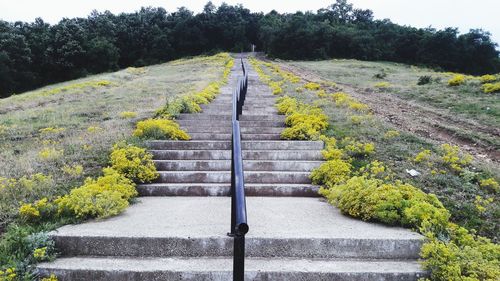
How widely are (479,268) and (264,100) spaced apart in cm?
1010

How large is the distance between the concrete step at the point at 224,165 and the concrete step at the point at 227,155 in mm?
340

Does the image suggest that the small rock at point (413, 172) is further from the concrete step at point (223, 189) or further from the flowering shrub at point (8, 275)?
the flowering shrub at point (8, 275)

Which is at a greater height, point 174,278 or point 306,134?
point 306,134

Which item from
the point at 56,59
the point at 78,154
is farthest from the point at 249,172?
the point at 56,59

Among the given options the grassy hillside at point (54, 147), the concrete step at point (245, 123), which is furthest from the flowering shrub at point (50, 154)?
the concrete step at point (245, 123)

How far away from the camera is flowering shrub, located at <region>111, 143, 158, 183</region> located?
6.08 meters

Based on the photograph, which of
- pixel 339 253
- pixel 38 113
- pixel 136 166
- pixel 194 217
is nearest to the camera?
pixel 339 253

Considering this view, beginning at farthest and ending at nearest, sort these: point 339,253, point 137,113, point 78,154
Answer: point 137,113
point 78,154
point 339,253

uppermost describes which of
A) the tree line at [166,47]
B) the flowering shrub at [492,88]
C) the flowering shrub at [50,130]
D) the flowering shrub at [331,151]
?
the tree line at [166,47]

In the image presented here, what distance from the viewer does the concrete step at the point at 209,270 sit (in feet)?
12.2

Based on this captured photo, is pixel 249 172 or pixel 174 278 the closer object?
pixel 174 278

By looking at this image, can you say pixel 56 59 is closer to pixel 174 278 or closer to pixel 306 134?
pixel 306 134

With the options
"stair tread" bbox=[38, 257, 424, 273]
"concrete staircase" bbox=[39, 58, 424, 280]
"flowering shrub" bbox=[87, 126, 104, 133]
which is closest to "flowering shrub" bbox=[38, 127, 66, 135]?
"flowering shrub" bbox=[87, 126, 104, 133]

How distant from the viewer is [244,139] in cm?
820
